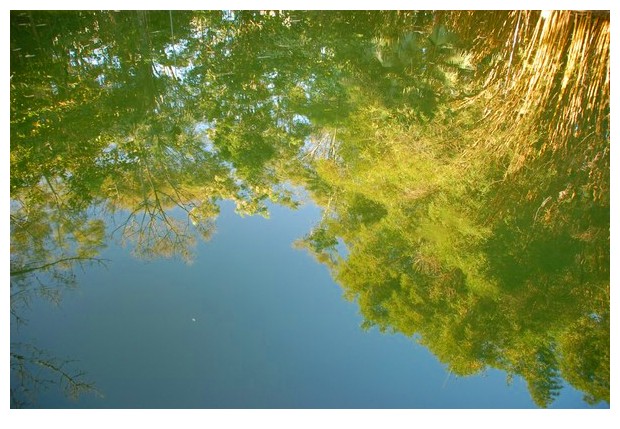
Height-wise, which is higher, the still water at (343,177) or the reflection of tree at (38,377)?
the still water at (343,177)

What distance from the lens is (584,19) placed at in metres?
5.11

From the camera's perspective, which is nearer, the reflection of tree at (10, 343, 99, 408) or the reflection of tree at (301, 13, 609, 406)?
the reflection of tree at (10, 343, 99, 408)

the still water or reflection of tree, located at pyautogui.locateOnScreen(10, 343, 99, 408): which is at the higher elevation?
the still water

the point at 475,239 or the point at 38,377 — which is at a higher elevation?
the point at 475,239

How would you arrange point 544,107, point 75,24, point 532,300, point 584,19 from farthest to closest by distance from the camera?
point 75,24
point 584,19
point 544,107
point 532,300

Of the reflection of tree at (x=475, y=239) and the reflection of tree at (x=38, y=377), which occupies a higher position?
the reflection of tree at (x=475, y=239)

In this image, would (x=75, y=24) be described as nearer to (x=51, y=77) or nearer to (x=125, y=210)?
(x=51, y=77)

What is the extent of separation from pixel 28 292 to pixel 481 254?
11.9 ft

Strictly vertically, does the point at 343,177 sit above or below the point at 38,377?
above

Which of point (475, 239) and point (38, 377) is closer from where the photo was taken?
point (38, 377)

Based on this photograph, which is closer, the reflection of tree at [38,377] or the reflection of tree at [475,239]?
the reflection of tree at [38,377]

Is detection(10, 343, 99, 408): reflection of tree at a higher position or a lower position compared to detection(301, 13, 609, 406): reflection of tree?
lower

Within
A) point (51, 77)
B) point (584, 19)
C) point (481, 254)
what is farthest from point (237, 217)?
point (584, 19)

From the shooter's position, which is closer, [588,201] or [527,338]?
[527,338]
